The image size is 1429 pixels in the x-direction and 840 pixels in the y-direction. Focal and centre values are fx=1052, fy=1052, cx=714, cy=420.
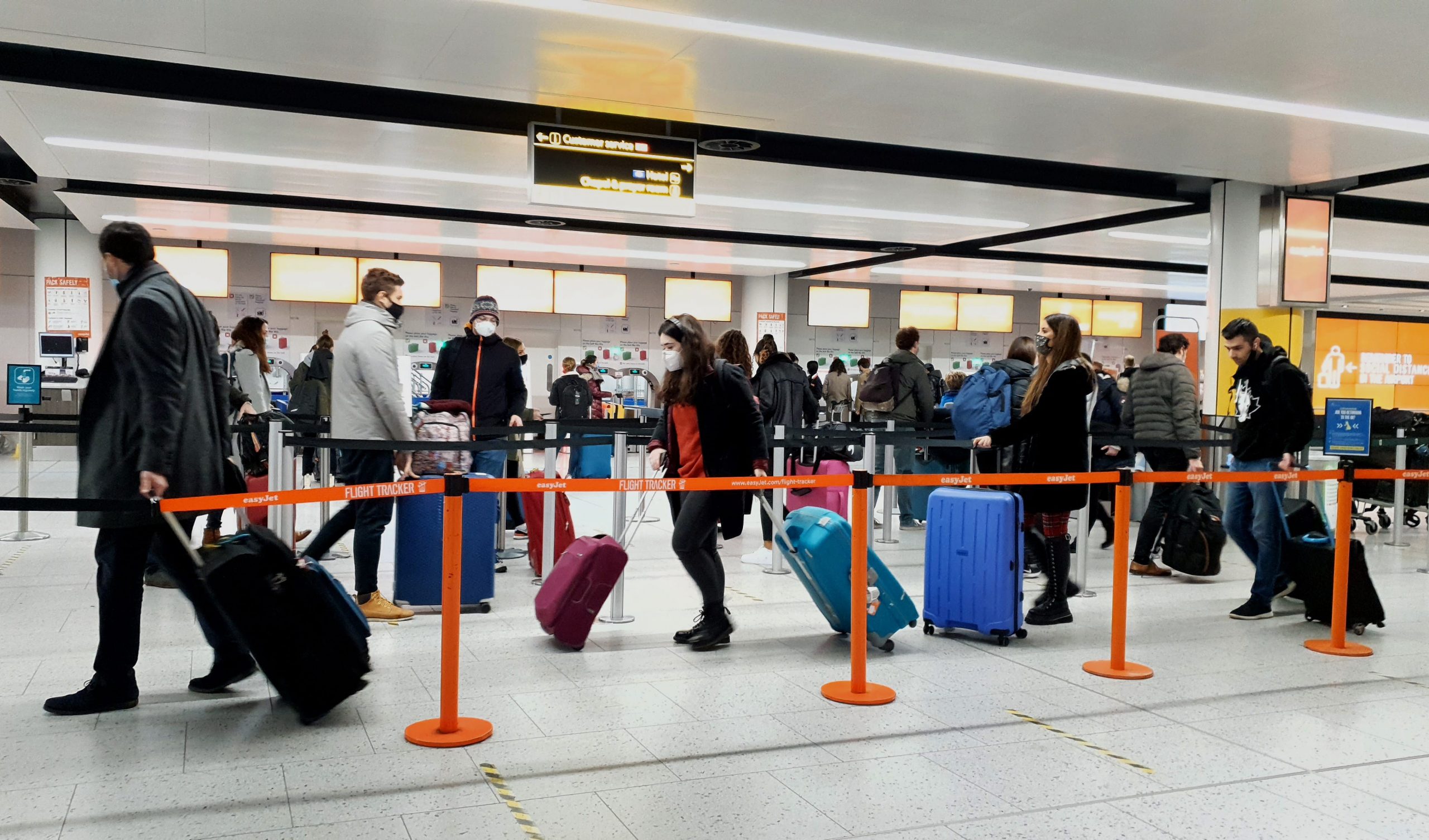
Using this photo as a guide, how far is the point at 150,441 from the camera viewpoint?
3578 mm

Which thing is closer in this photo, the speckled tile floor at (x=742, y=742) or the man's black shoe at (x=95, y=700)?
the speckled tile floor at (x=742, y=742)

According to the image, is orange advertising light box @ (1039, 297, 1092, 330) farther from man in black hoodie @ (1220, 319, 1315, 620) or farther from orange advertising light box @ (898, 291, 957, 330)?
man in black hoodie @ (1220, 319, 1315, 620)

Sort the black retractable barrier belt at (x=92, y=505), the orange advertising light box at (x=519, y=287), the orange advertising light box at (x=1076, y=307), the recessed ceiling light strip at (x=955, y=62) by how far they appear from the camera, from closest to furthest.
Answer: the black retractable barrier belt at (x=92, y=505) < the recessed ceiling light strip at (x=955, y=62) < the orange advertising light box at (x=519, y=287) < the orange advertising light box at (x=1076, y=307)

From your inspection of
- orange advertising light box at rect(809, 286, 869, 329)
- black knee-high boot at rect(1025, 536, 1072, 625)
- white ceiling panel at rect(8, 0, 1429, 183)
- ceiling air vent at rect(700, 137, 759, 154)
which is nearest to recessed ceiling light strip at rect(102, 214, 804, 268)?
orange advertising light box at rect(809, 286, 869, 329)

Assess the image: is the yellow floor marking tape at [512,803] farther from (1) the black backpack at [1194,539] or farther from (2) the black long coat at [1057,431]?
(1) the black backpack at [1194,539]

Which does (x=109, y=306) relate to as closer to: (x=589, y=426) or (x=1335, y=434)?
(x=589, y=426)

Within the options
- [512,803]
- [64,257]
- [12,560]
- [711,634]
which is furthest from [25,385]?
[64,257]

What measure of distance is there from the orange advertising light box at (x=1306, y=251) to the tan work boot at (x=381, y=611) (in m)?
8.59

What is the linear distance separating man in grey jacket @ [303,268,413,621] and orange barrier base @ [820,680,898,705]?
231 centimetres

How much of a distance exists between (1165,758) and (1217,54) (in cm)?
432

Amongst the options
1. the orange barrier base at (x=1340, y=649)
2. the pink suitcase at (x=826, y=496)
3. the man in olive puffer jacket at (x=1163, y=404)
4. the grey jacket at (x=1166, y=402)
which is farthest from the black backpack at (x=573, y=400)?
the orange barrier base at (x=1340, y=649)

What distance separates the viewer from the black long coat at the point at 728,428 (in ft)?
15.8

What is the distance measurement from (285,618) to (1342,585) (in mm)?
4829

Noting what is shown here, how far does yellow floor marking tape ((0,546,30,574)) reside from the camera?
6443 mm
